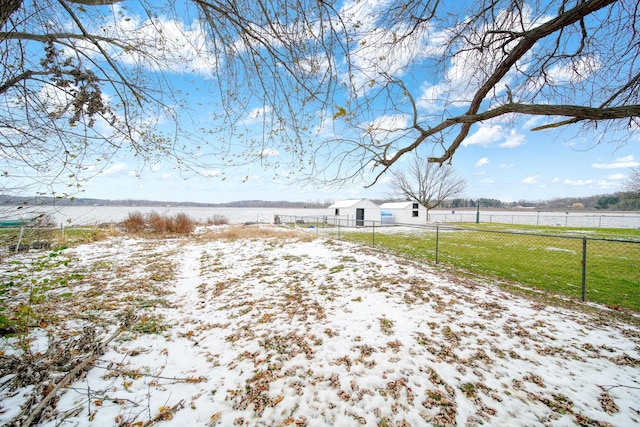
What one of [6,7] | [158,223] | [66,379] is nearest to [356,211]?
[158,223]

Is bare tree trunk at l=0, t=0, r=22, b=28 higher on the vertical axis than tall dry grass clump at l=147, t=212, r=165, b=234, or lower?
higher

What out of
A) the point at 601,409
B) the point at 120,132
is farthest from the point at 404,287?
the point at 120,132

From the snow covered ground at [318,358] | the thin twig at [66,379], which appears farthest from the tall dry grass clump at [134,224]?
the thin twig at [66,379]

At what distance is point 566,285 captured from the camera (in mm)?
5980

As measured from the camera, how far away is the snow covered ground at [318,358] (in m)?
2.13

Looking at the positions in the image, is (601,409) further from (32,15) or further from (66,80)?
(32,15)

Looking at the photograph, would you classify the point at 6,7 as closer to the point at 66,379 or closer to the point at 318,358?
the point at 66,379

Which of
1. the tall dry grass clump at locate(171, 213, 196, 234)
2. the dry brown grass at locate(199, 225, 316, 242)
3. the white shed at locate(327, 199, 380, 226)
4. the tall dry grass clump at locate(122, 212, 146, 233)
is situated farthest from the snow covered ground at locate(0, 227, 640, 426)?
the white shed at locate(327, 199, 380, 226)

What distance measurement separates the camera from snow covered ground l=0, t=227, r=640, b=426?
213 cm

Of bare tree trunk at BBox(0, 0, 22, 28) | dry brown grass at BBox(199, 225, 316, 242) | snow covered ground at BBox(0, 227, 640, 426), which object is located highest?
bare tree trunk at BBox(0, 0, 22, 28)

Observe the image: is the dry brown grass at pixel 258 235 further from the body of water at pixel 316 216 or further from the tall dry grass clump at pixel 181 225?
the body of water at pixel 316 216

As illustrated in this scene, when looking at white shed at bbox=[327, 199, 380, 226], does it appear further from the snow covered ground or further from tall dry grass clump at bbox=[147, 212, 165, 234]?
the snow covered ground

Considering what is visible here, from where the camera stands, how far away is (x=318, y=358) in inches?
115

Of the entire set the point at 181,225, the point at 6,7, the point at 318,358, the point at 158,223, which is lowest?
the point at 318,358
